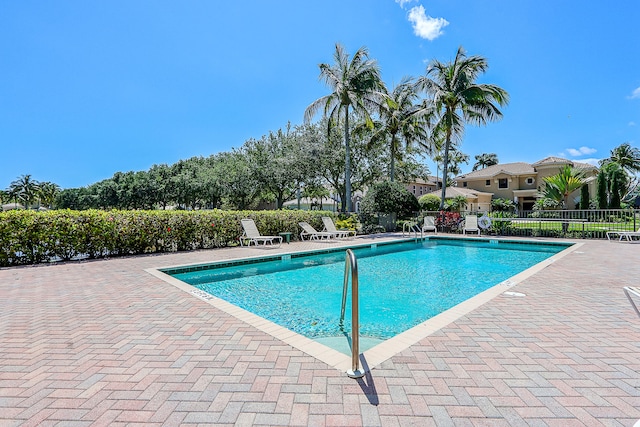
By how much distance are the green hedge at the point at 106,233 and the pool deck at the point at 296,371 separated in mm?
5271

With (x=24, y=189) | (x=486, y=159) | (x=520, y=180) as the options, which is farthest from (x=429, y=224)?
(x=24, y=189)

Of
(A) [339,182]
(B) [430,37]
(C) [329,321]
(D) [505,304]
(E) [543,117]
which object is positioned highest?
(B) [430,37]

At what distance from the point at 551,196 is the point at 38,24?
34.2m

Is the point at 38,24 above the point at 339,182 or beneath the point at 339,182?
above

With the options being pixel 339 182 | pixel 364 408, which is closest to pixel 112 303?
pixel 364 408

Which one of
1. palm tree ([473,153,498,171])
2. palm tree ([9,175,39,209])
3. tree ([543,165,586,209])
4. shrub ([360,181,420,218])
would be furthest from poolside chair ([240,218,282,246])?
palm tree ([9,175,39,209])

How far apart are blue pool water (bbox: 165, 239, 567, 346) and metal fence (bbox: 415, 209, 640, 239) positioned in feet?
11.5

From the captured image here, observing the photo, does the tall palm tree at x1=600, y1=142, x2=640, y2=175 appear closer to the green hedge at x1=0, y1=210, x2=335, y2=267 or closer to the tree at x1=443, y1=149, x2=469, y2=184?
the tree at x1=443, y1=149, x2=469, y2=184

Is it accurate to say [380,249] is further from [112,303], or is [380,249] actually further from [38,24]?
[38,24]

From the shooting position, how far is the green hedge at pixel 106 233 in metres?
8.91

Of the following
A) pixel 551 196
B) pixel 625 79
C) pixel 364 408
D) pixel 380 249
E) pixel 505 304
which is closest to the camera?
pixel 364 408

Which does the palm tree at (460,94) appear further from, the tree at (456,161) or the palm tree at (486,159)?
the palm tree at (486,159)

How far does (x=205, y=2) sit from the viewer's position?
11891 millimetres

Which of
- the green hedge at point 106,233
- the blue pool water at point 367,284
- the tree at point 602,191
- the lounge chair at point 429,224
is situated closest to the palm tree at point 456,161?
the tree at point 602,191
